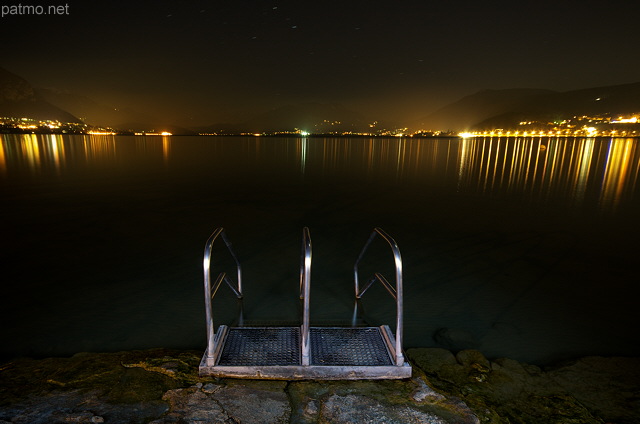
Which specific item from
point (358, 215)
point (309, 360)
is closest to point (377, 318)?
point (309, 360)

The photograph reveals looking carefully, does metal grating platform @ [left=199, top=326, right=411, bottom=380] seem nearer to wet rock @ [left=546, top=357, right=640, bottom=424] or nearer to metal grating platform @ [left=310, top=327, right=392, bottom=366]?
metal grating platform @ [left=310, top=327, right=392, bottom=366]

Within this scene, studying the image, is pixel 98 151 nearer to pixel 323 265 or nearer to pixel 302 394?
pixel 323 265

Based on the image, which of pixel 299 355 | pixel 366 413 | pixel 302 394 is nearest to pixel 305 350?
pixel 299 355

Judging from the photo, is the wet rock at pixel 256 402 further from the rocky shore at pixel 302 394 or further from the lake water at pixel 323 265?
the lake water at pixel 323 265

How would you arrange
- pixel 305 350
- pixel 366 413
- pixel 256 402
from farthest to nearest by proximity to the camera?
pixel 305 350 → pixel 256 402 → pixel 366 413

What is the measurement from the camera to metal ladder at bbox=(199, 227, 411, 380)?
12.3 feet

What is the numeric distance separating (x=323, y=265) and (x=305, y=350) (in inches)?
166

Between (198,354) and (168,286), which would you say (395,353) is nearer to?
(198,354)

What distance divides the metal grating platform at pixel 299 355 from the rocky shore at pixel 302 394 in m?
0.10

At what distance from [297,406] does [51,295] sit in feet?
18.3

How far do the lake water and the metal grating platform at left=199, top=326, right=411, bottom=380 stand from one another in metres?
0.91

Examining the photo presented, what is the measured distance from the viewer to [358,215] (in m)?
13.3

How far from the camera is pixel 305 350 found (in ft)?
12.5

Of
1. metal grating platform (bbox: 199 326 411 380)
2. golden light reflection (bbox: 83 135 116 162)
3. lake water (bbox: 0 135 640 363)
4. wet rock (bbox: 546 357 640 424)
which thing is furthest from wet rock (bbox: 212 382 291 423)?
golden light reflection (bbox: 83 135 116 162)
